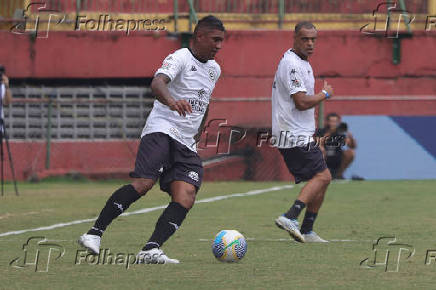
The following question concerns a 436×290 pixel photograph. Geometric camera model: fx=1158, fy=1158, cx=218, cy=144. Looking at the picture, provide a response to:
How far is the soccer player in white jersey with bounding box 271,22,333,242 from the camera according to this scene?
10.9 metres

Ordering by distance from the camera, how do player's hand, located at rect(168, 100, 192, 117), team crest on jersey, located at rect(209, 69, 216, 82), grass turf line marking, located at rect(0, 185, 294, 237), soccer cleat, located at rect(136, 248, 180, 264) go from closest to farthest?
player's hand, located at rect(168, 100, 192, 117), soccer cleat, located at rect(136, 248, 180, 264), team crest on jersey, located at rect(209, 69, 216, 82), grass turf line marking, located at rect(0, 185, 294, 237)

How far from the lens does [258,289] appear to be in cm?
729

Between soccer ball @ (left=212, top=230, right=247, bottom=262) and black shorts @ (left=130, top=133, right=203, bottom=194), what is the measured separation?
0.47 meters

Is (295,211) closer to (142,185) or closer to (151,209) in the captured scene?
(142,185)

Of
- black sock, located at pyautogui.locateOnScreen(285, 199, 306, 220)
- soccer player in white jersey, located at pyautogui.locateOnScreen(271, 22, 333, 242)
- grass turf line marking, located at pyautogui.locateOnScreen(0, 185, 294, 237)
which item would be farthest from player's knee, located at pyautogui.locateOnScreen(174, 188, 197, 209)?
grass turf line marking, located at pyautogui.locateOnScreen(0, 185, 294, 237)

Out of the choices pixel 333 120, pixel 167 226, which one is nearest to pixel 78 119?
pixel 333 120

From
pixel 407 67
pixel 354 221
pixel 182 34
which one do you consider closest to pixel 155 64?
pixel 182 34

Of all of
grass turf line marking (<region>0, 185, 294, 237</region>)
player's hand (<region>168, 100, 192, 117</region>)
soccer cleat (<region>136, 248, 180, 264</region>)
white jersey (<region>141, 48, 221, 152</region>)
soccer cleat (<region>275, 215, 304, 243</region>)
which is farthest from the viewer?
grass turf line marking (<region>0, 185, 294, 237</region>)

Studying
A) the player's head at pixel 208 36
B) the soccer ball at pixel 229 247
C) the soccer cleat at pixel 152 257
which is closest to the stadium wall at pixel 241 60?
the player's head at pixel 208 36

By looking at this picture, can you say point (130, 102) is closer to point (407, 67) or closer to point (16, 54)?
point (16, 54)

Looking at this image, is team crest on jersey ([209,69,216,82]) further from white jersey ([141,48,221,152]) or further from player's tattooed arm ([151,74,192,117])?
player's tattooed arm ([151,74,192,117])

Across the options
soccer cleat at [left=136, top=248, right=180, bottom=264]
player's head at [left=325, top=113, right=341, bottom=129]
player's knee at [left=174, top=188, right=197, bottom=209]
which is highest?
player's knee at [left=174, top=188, right=197, bottom=209]

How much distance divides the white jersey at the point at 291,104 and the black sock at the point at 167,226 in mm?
2247

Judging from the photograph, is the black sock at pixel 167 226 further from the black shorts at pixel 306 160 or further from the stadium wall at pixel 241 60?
the stadium wall at pixel 241 60
